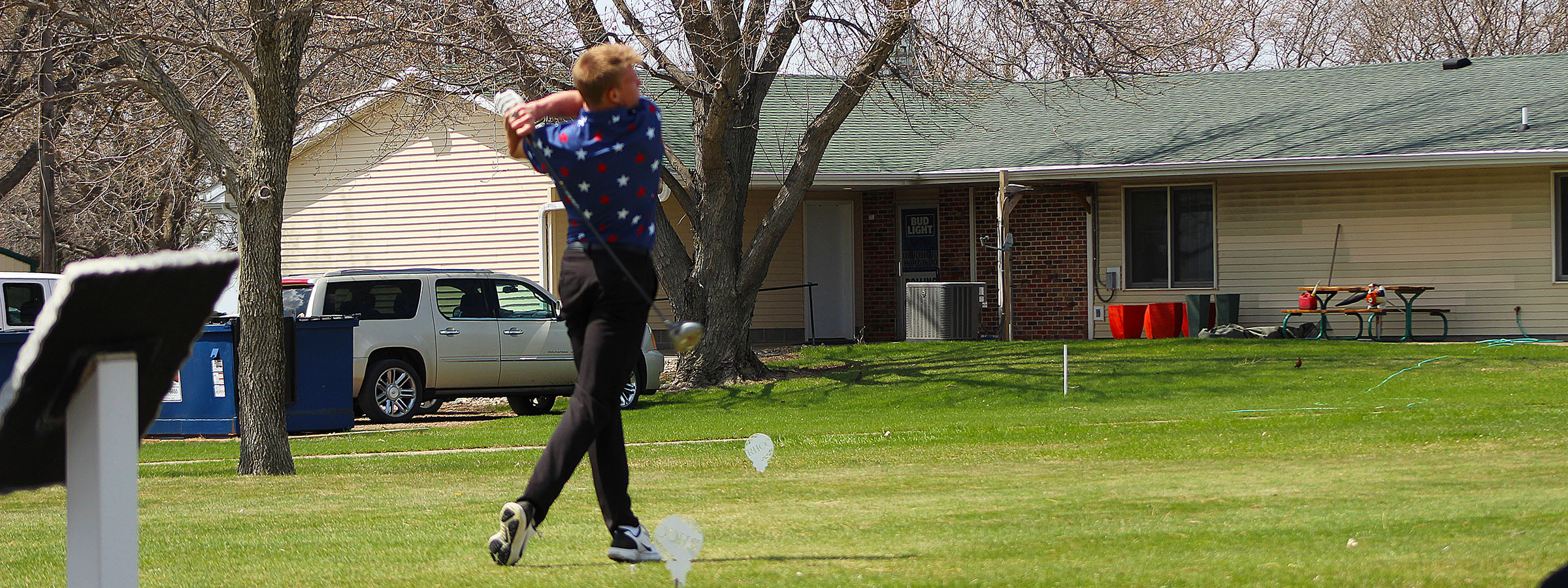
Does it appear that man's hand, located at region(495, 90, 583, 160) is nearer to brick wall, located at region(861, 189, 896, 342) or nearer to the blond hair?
the blond hair

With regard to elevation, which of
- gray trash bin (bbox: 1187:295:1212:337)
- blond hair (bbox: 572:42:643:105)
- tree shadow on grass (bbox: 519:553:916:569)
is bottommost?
tree shadow on grass (bbox: 519:553:916:569)

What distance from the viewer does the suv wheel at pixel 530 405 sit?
16.9m

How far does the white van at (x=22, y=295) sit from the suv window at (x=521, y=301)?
4.51 metres

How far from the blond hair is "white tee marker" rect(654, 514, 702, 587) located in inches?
55.5

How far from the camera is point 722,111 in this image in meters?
15.7

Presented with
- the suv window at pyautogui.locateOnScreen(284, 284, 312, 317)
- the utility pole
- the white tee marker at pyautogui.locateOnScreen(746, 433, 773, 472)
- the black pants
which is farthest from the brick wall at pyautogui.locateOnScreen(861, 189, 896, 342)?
the black pants

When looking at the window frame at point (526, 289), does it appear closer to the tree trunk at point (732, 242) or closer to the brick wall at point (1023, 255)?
the tree trunk at point (732, 242)

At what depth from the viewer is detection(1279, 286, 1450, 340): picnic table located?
19.3 metres

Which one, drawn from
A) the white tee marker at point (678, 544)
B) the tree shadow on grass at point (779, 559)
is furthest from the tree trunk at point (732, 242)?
the tree shadow on grass at point (779, 559)

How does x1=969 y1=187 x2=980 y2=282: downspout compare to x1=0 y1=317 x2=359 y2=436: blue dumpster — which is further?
x1=969 y1=187 x2=980 y2=282: downspout

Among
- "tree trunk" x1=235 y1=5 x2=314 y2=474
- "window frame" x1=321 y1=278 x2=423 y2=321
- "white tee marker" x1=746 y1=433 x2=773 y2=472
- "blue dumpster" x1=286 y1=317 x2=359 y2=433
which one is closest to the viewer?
"white tee marker" x1=746 y1=433 x2=773 y2=472

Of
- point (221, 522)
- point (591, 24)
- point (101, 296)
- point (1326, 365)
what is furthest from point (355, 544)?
point (1326, 365)

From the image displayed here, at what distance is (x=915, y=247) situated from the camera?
908 inches

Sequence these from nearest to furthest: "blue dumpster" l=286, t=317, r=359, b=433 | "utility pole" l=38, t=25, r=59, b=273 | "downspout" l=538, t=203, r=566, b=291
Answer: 1. "blue dumpster" l=286, t=317, r=359, b=433
2. "utility pole" l=38, t=25, r=59, b=273
3. "downspout" l=538, t=203, r=566, b=291
